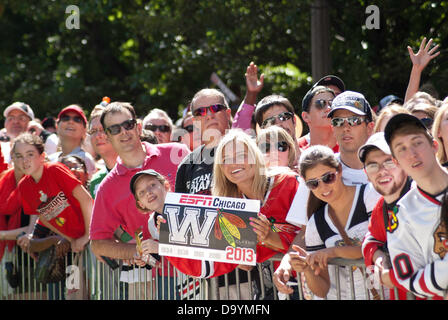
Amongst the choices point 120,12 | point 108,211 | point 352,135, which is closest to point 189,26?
point 120,12

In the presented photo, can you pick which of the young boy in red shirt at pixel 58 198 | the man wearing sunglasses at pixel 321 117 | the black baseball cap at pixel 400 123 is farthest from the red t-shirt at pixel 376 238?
the young boy in red shirt at pixel 58 198

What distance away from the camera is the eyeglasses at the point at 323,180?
3.95 metres

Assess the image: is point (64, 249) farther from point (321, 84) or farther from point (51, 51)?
point (51, 51)

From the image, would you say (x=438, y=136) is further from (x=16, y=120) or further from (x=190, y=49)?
(x=190, y=49)

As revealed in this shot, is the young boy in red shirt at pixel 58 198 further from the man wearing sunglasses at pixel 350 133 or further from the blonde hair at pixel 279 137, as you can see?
the man wearing sunglasses at pixel 350 133

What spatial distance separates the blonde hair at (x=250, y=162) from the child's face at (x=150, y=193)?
0.54m

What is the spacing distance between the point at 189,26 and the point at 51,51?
18.5ft

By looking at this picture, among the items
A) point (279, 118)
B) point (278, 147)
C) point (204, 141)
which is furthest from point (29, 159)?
point (278, 147)

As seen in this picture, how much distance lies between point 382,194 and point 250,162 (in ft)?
3.28

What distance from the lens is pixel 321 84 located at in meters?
5.56

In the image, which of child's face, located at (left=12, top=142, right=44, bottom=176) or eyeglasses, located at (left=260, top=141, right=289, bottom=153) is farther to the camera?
child's face, located at (left=12, top=142, right=44, bottom=176)

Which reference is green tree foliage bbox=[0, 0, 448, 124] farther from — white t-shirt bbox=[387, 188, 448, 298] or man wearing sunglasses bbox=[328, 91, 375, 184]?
white t-shirt bbox=[387, 188, 448, 298]

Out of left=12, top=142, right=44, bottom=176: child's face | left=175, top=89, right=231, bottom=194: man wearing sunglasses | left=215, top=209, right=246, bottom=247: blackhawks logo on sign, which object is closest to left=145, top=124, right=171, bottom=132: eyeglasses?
left=12, top=142, right=44, bottom=176: child's face

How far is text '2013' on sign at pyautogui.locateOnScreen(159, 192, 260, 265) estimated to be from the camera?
13.1ft
